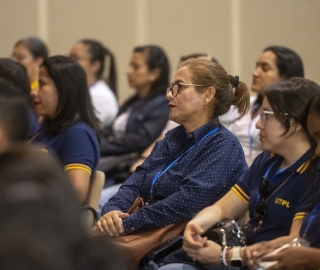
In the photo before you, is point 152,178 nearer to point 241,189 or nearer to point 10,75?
point 241,189

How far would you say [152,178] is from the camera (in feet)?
9.59

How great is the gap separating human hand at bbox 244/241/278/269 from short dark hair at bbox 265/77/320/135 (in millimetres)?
492

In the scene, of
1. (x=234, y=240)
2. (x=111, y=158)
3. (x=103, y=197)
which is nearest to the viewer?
(x=234, y=240)

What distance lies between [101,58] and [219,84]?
2.89 metres

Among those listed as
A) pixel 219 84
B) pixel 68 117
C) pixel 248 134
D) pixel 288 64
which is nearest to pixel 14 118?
pixel 219 84

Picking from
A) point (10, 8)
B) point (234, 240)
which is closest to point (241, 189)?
point (234, 240)

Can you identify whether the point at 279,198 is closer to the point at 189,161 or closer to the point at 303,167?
the point at 303,167

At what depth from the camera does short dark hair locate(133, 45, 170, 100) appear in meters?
5.15

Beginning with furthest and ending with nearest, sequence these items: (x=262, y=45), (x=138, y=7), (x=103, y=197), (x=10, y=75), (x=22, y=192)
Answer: (x=138, y=7)
(x=262, y=45)
(x=103, y=197)
(x=10, y=75)
(x=22, y=192)

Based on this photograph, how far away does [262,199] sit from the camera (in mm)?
2533

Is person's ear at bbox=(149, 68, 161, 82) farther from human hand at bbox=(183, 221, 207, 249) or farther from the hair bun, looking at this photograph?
human hand at bbox=(183, 221, 207, 249)

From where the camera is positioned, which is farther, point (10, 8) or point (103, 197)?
point (10, 8)

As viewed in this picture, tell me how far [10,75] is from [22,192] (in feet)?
9.40

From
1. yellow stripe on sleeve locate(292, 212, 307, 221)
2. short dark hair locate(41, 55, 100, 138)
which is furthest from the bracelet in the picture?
short dark hair locate(41, 55, 100, 138)
